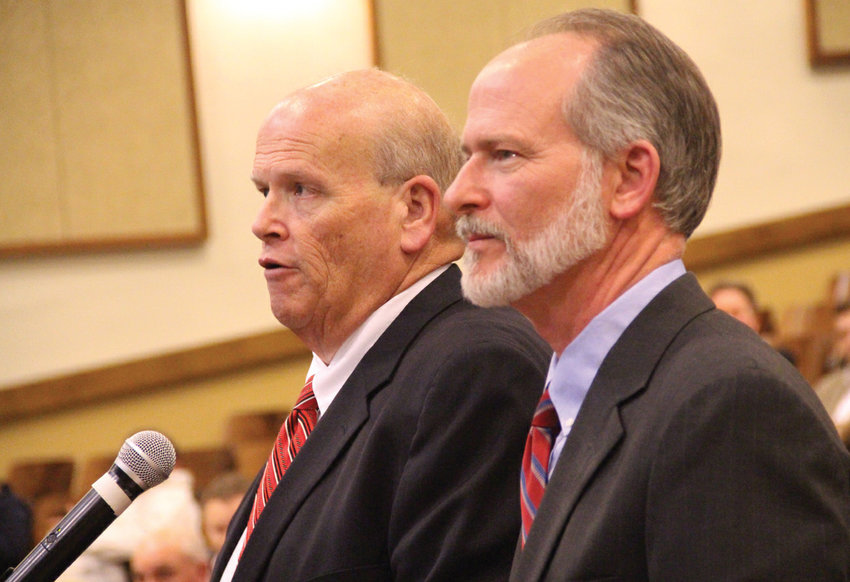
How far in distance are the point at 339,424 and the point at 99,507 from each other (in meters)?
0.35

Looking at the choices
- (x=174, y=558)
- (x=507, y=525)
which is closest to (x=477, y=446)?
(x=507, y=525)

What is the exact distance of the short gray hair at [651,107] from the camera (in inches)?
49.4

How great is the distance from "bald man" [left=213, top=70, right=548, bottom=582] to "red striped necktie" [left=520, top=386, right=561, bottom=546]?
0.10 meters

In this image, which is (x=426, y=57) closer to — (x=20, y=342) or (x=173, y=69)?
(x=173, y=69)

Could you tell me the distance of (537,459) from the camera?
1283 millimetres

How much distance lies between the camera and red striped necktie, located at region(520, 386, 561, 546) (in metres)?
1.26

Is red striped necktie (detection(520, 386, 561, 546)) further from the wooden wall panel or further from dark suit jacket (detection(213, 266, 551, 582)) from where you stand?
the wooden wall panel

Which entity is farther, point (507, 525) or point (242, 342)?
point (242, 342)

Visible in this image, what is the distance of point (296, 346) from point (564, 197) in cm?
353

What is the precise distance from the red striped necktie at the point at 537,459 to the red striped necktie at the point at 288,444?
448 mm

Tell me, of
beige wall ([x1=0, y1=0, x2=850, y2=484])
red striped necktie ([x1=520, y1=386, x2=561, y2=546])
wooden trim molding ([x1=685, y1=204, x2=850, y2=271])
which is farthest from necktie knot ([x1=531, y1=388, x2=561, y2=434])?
wooden trim molding ([x1=685, y1=204, x2=850, y2=271])

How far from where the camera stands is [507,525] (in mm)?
1378

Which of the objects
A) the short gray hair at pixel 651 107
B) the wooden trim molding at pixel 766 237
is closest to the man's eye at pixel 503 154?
the short gray hair at pixel 651 107

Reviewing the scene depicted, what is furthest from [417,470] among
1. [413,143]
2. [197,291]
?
[197,291]
